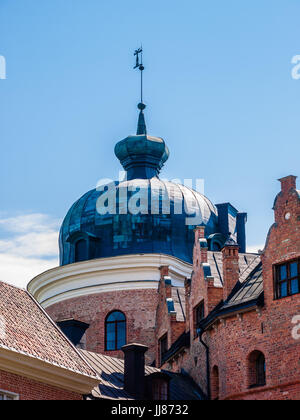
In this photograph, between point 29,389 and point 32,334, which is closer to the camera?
point 29,389

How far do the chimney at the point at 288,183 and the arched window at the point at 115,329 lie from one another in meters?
17.5

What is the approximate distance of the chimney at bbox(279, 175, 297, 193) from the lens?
34875 millimetres

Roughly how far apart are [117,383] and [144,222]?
17.2 meters

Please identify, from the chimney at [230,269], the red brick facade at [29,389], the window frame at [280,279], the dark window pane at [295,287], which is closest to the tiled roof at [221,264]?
the chimney at [230,269]

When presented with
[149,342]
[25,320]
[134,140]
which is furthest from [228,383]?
[134,140]

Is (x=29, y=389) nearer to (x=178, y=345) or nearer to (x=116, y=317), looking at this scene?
(x=178, y=345)

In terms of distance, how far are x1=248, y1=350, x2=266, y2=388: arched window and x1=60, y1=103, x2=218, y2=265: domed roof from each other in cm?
1665

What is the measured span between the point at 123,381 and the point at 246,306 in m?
5.13

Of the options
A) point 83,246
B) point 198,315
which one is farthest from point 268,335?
point 83,246

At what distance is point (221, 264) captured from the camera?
135 feet

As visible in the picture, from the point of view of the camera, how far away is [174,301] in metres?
44.8

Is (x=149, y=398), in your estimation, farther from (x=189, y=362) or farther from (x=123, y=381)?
(x=189, y=362)

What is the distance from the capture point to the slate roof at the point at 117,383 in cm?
3347
